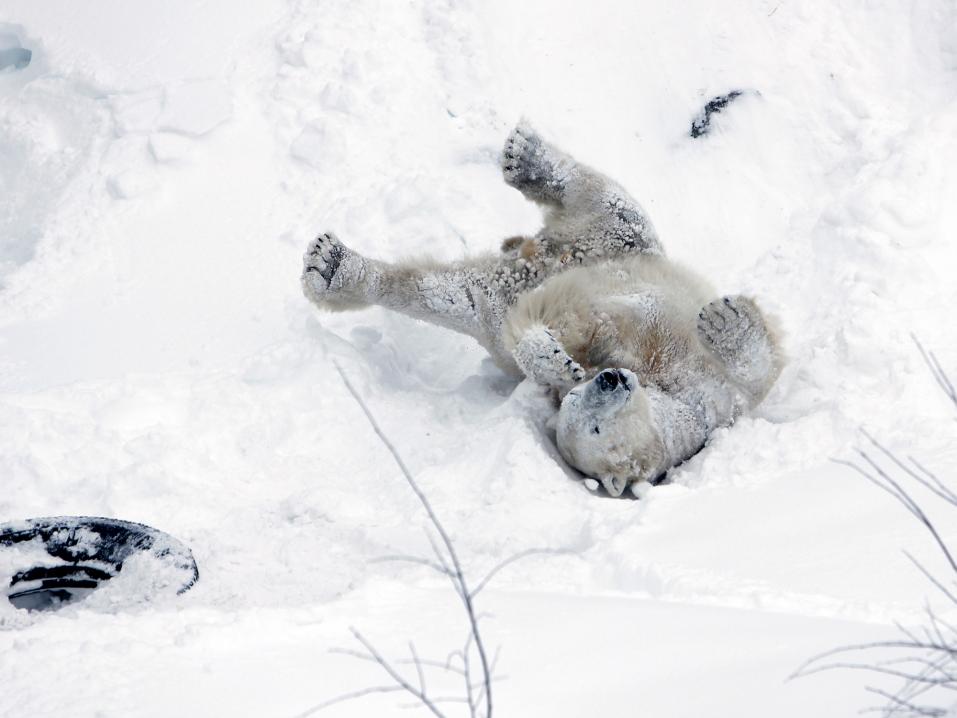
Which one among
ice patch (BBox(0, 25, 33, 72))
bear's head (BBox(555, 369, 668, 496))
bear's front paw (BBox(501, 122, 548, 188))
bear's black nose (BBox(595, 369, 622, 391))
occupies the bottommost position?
ice patch (BBox(0, 25, 33, 72))

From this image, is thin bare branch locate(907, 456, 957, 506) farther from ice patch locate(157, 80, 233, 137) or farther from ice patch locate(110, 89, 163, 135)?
ice patch locate(110, 89, 163, 135)

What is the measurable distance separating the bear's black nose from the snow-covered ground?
0.46 meters

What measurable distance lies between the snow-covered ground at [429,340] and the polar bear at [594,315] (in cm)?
18

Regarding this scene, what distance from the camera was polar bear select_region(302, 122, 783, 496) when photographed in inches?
188

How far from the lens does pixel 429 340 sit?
591 centimetres

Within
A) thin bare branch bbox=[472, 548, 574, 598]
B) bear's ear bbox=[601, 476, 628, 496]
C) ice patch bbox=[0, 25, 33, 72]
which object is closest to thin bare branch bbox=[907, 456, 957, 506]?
thin bare branch bbox=[472, 548, 574, 598]

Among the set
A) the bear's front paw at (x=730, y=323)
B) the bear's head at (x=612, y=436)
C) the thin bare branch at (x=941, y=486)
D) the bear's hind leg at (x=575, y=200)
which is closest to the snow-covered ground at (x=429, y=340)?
the bear's head at (x=612, y=436)

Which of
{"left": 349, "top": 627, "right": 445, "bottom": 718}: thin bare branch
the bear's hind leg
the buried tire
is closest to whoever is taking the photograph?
{"left": 349, "top": 627, "right": 445, "bottom": 718}: thin bare branch

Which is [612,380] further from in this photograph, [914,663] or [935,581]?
[935,581]

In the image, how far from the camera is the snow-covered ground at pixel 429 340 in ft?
9.37

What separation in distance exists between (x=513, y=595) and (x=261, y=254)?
322 cm

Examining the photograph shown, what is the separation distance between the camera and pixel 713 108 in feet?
22.2

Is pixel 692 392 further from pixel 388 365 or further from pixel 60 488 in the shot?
pixel 60 488

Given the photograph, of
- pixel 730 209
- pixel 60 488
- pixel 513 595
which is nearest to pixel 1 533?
pixel 60 488
